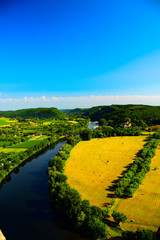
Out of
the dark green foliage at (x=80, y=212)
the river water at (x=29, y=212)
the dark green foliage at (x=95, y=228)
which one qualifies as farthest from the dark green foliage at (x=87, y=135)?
the dark green foliage at (x=95, y=228)

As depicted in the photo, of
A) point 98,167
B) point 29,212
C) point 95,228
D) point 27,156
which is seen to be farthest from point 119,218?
point 27,156

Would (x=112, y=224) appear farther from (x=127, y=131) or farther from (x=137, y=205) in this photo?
(x=127, y=131)

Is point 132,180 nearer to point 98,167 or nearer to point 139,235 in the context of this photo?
point 98,167

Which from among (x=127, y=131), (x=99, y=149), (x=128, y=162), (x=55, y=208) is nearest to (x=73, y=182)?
(x=55, y=208)

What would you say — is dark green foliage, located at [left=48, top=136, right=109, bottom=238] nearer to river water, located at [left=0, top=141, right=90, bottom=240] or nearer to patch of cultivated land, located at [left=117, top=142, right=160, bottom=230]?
river water, located at [left=0, top=141, right=90, bottom=240]

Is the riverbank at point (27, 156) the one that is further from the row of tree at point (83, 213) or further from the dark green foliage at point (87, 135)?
the row of tree at point (83, 213)

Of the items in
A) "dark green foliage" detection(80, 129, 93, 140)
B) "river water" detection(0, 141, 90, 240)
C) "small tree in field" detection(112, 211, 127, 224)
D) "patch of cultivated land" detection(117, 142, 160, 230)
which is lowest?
"river water" detection(0, 141, 90, 240)

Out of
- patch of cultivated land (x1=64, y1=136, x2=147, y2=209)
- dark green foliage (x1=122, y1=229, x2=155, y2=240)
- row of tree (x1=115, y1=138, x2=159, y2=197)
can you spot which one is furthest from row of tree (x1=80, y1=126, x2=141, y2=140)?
dark green foliage (x1=122, y1=229, x2=155, y2=240)
